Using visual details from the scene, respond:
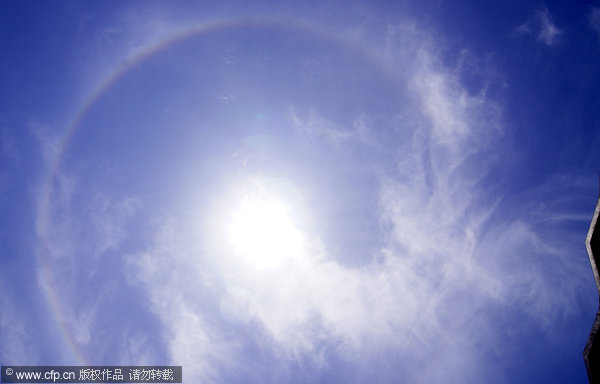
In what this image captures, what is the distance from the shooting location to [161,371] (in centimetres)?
1875

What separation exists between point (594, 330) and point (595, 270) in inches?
95.6

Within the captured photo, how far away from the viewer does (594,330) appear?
37.7ft

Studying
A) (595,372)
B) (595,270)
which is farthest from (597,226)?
(595,372)

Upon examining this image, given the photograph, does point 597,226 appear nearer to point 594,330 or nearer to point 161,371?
point 594,330

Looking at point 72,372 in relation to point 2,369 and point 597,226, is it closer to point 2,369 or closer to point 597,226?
point 2,369

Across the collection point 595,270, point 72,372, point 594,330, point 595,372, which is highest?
Answer: point 72,372

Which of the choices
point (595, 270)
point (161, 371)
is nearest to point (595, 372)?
point (595, 270)

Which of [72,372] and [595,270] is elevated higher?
[72,372]

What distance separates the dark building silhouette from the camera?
36.9 feet

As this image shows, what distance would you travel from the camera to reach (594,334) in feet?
37.6

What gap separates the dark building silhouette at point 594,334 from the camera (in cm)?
1126

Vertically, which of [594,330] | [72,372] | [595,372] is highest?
[72,372]

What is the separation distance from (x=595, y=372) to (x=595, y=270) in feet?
13.0

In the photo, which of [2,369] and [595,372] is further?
[2,369]
